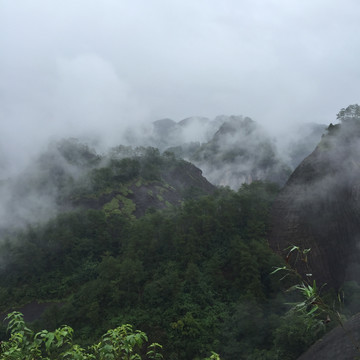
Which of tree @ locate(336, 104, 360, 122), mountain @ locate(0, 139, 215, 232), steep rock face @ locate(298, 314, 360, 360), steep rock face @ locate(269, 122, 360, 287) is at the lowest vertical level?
Answer: steep rock face @ locate(298, 314, 360, 360)

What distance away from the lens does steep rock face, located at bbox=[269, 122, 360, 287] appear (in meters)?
26.6

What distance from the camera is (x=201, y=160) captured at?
117 metres

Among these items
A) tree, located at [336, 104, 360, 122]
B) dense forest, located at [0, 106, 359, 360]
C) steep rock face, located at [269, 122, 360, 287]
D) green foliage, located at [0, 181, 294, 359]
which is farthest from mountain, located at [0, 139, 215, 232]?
tree, located at [336, 104, 360, 122]

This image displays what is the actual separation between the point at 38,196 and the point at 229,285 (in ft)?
149

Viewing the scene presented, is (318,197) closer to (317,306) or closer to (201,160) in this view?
(317,306)

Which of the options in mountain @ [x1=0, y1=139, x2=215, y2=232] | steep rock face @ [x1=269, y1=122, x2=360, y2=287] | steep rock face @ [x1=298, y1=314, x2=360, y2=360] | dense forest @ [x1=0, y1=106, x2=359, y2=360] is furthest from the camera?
mountain @ [x1=0, y1=139, x2=215, y2=232]

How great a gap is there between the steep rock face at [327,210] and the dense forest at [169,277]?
8.72ft

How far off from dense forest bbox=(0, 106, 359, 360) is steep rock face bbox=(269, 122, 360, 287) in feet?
8.72

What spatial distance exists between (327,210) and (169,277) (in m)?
19.0

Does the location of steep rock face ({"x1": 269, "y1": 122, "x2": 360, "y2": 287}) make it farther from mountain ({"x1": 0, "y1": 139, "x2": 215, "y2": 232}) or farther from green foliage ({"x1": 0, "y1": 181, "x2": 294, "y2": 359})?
mountain ({"x1": 0, "y1": 139, "x2": 215, "y2": 232})

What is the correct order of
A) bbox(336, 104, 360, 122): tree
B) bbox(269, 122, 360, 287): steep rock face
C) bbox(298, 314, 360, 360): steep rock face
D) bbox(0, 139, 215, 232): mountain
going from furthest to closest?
bbox(0, 139, 215, 232): mountain
bbox(336, 104, 360, 122): tree
bbox(269, 122, 360, 287): steep rock face
bbox(298, 314, 360, 360): steep rock face

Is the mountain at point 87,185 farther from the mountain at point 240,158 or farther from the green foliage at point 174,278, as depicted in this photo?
the mountain at point 240,158

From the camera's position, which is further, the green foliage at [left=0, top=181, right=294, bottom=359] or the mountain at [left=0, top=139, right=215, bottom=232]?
the mountain at [left=0, top=139, right=215, bottom=232]

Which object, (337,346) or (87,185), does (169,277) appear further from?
(87,185)
